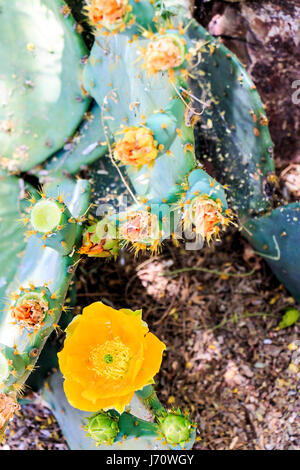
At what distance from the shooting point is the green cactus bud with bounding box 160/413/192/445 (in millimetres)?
1078

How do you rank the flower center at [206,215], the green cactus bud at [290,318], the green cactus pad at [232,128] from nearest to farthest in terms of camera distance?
the flower center at [206,215], the green cactus pad at [232,128], the green cactus bud at [290,318]

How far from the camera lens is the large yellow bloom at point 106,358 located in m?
1.06

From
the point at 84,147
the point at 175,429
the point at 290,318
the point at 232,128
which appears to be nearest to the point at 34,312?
the point at 175,429

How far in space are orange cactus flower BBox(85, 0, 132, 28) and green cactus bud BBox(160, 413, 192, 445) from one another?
2.82 ft

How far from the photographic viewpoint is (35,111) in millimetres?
1550

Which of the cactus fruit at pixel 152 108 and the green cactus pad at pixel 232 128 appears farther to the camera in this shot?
the green cactus pad at pixel 232 128

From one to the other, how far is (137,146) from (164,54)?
191 millimetres

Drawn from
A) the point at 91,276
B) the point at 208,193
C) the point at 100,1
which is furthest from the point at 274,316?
the point at 100,1

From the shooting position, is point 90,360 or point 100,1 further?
point 90,360

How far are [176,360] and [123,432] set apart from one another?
0.66 metres

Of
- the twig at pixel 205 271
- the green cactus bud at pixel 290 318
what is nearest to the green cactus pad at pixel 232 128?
the twig at pixel 205 271

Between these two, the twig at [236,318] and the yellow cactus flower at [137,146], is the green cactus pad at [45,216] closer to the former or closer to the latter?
the yellow cactus flower at [137,146]

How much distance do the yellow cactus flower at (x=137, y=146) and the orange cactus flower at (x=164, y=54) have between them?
0.13m

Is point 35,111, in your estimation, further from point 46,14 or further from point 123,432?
point 123,432
